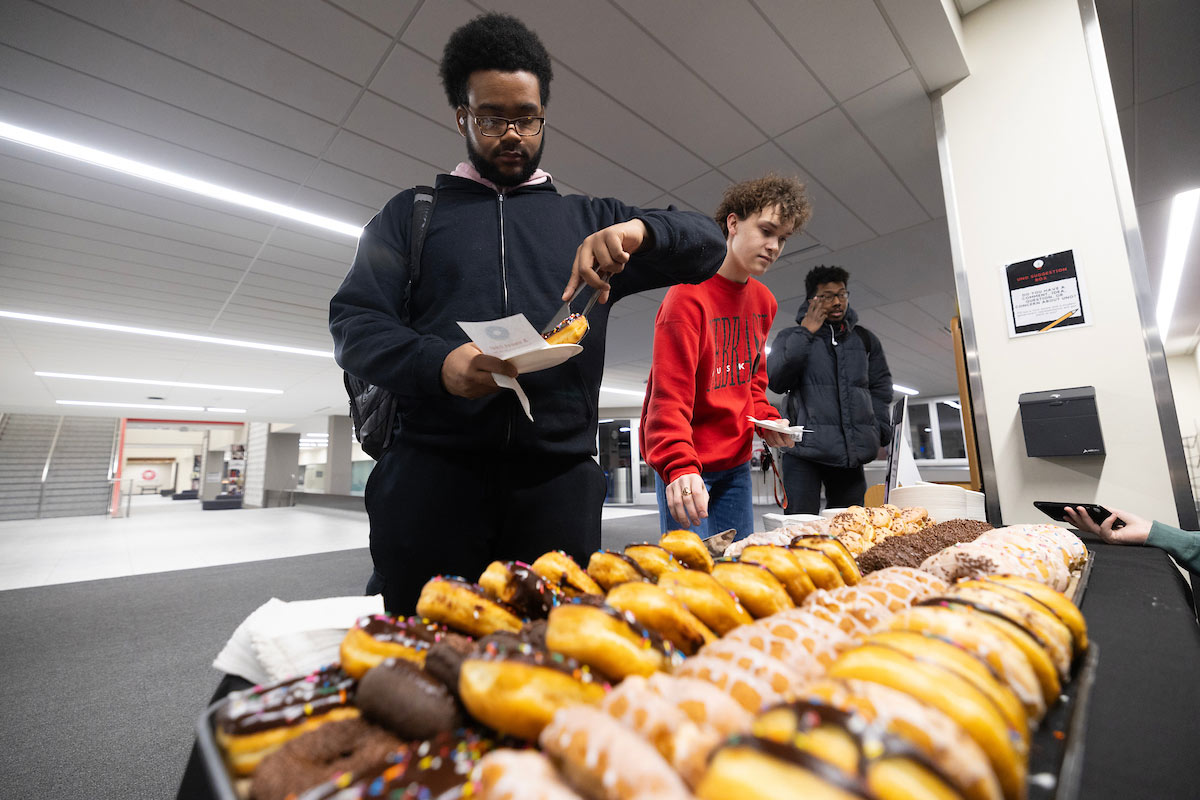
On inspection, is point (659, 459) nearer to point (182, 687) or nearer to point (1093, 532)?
point (1093, 532)

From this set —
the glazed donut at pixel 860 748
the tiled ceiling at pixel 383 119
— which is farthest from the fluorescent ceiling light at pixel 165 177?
the glazed donut at pixel 860 748

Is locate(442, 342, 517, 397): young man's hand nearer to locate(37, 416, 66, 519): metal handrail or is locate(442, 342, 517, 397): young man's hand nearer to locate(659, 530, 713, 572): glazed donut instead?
locate(659, 530, 713, 572): glazed donut

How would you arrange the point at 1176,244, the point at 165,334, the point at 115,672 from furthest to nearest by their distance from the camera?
the point at 165,334, the point at 1176,244, the point at 115,672

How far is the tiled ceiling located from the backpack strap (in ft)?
6.35

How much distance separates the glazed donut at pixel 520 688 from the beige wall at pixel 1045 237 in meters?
2.54

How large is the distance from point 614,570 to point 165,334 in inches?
379

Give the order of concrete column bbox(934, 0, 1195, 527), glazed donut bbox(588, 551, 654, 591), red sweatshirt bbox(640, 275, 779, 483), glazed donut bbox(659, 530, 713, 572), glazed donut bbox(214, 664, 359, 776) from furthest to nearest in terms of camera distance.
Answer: concrete column bbox(934, 0, 1195, 527) → red sweatshirt bbox(640, 275, 779, 483) → glazed donut bbox(659, 530, 713, 572) → glazed donut bbox(588, 551, 654, 591) → glazed donut bbox(214, 664, 359, 776)

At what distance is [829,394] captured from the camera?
8.53ft

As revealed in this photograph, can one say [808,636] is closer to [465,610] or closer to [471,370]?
[465,610]

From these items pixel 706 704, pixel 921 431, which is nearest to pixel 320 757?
pixel 706 704

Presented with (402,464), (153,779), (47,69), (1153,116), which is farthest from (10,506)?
(1153,116)

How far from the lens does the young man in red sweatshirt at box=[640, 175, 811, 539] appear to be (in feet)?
5.11

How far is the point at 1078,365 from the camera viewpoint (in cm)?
208

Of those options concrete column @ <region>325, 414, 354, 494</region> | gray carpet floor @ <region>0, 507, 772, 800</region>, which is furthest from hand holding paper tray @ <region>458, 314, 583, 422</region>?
concrete column @ <region>325, 414, 354, 494</region>
